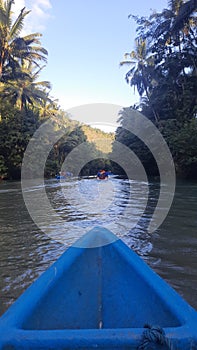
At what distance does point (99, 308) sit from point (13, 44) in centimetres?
1819

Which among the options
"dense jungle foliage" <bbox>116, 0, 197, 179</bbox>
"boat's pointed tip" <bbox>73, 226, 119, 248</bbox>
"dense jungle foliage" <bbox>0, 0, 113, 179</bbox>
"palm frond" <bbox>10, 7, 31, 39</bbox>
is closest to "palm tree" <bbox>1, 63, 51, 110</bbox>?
"dense jungle foliage" <bbox>0, 0, 113, 179</bbox>

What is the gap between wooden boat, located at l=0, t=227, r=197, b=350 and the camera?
0.95 meters

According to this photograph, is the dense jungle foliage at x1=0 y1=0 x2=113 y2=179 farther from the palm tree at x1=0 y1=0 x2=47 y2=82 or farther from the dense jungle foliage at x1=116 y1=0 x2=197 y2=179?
the dense jungle foliage at x1=116 y1=0 x2=197 y2=179

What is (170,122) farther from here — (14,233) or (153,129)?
(14,233)

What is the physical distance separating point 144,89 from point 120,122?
5341 millimetres

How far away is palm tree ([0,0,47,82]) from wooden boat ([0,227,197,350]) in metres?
17.5

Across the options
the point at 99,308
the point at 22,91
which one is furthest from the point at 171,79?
the point at 99,308

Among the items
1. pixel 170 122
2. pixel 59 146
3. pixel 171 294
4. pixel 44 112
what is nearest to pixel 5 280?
pixel 171 294

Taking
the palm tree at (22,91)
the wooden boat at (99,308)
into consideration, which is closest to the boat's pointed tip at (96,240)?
the wooden boat at (99,308)

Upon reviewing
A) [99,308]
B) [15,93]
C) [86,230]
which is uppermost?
[15,93]

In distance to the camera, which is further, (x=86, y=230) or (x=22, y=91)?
(x=22, y=91)

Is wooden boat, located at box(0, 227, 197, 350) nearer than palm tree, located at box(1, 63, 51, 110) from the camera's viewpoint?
Yes

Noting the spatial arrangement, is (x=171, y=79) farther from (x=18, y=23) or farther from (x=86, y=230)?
(x=86, y=230)

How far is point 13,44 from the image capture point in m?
16.6
